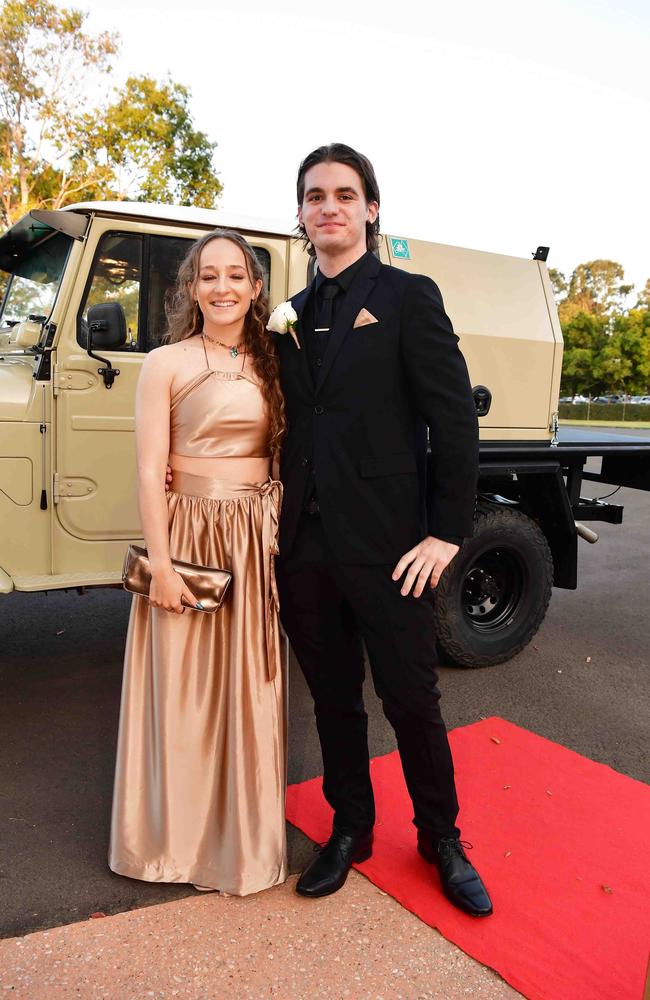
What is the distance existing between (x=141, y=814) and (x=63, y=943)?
396 millimetres

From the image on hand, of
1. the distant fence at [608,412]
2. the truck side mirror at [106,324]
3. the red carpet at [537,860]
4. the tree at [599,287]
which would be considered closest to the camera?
the red carpet at [537,860]

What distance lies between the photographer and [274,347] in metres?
2.38

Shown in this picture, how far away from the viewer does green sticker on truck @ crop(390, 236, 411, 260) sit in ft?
13.1

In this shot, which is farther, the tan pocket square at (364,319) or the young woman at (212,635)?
the young woman at (212,635)

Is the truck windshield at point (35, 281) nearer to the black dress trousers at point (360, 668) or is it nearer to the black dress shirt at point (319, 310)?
the black dress shirt at point (319, 310)

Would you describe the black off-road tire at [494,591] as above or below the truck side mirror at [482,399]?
below

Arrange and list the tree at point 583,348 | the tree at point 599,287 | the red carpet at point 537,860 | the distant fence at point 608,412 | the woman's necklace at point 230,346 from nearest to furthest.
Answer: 1. the red carpet at point 537,860
2. the woman's necklace at point 230,346
3. the distant fence at point 608,412
4. the tree at point 583,348
5. the tree at point 599,287

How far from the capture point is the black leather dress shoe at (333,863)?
2.38 meters

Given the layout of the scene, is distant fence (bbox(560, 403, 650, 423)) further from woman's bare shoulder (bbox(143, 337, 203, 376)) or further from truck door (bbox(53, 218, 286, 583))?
woman's bare shoulder (bbox(143, 337, 203, 376))

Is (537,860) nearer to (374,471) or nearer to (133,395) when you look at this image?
(374,471)

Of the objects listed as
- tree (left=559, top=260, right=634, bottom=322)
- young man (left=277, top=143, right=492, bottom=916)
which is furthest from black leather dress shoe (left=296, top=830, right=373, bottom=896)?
tree (left=559, top=260, right=634, bottom=322)

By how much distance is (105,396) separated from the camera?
3543 mm

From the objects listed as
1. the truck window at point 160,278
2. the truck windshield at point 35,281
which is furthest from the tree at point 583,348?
the truck window at point 160,278

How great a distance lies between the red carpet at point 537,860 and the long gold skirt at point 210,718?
0.46m
